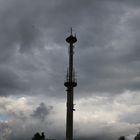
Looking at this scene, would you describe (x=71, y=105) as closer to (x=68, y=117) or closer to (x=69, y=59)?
(x=68, y=117)

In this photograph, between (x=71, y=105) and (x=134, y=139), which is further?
(x=134, y=139)

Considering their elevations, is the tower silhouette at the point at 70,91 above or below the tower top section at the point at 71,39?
below

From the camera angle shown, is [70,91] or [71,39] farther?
[71,39]

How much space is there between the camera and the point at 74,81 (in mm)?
75375

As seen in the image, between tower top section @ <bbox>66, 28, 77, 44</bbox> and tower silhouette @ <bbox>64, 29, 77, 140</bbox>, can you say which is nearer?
tower silhouette @ <bbox>64, 29, 77, 140</bbox>

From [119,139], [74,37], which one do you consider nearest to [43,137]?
[119,139]

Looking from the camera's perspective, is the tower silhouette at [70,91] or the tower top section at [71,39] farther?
the tower top section at [71,39]

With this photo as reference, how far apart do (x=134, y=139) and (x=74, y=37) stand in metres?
28.2

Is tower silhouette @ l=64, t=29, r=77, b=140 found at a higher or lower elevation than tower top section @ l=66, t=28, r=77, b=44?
lower

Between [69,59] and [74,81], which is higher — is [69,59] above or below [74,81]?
above

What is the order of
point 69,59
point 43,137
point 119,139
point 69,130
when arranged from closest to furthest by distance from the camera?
A: point 69,130
point 69,59
point 119,139
point 43,137

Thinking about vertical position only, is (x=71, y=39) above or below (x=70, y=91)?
above

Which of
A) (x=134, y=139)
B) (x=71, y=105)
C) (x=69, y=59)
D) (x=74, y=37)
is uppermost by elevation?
(x=74, y=37)

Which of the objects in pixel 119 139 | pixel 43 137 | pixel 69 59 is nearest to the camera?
pixel 69 59
